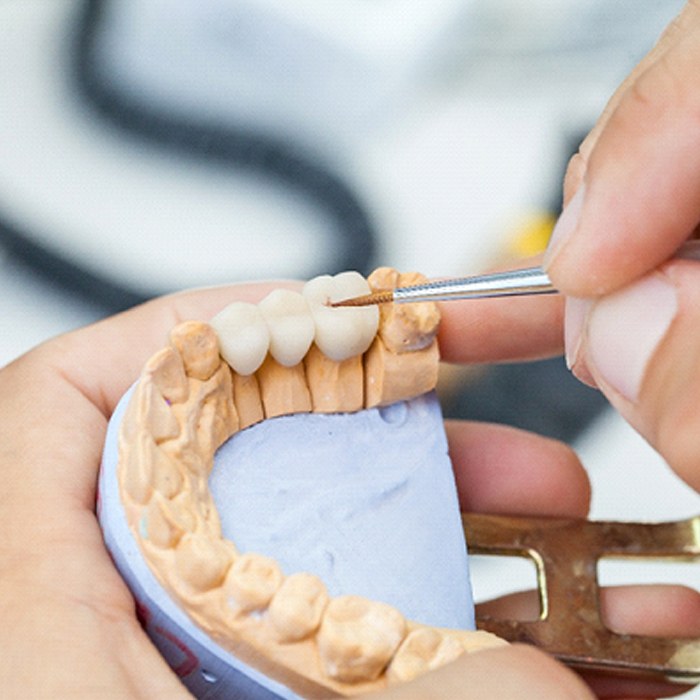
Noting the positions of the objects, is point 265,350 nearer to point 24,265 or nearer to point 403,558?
point 403,558

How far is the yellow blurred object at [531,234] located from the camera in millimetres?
1458

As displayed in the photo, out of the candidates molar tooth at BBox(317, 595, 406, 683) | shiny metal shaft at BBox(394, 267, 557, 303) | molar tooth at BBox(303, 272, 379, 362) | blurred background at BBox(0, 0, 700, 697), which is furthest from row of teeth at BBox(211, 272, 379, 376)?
blurred background at BBox(0, 0, 700, 697)

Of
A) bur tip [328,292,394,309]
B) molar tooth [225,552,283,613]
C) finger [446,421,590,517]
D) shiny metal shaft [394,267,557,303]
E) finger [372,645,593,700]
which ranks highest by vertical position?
bur tip [328,292,394,309]

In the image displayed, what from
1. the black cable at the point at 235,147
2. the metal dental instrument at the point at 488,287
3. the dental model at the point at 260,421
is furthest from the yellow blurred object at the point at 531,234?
the metal dental instrument at the point at 488,287

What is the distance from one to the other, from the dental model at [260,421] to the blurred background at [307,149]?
52 cm

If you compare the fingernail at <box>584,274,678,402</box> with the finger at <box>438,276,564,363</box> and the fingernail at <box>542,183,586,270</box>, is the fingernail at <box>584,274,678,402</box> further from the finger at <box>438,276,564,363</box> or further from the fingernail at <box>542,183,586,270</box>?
the finger at <box>438,276,564,363</box>

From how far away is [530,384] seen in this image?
1.39 m

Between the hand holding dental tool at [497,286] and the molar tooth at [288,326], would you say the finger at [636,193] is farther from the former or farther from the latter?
the molar tooth at [288,326]

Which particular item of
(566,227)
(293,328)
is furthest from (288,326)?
(566,227)

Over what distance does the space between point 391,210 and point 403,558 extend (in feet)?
2.47

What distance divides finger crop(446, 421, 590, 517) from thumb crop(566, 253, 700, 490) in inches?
16.6

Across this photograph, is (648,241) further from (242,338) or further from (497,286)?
(242,338)

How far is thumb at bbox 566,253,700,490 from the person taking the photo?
0.61 meters

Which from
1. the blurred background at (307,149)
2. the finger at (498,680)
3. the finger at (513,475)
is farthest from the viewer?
the blurred background at (307,149)
